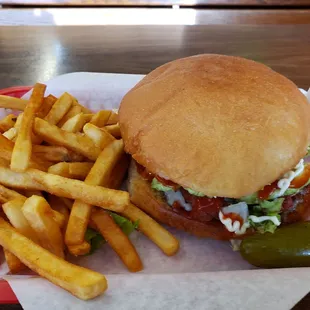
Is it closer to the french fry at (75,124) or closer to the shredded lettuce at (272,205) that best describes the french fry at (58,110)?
the french fry at (75,124)

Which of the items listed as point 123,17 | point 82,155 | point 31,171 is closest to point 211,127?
point 82,155

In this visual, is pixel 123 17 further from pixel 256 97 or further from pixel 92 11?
pixel 256 97

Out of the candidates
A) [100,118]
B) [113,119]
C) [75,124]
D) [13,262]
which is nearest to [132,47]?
[113,119]

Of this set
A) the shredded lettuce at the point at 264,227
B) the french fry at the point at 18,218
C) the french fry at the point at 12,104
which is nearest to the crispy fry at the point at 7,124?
the french fry at the point at 12,104

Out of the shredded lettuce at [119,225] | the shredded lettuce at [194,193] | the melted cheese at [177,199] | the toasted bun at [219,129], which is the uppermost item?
the toasted bun at [219,129]

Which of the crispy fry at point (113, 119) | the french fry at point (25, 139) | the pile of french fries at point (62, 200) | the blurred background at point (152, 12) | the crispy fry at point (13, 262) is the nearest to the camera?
the pile of french fries at point (62, 200)

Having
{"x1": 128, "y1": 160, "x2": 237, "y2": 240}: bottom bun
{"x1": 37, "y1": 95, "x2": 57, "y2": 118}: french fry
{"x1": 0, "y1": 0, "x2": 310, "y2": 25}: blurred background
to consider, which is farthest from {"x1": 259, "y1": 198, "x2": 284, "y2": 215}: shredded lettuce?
{"x1": 0, "y1": 0, "x2": 310, "y2": 25}: blurred background

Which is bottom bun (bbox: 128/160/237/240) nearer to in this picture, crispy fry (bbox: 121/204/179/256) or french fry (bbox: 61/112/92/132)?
crispy fry (bbox: 121/204/179/256)
